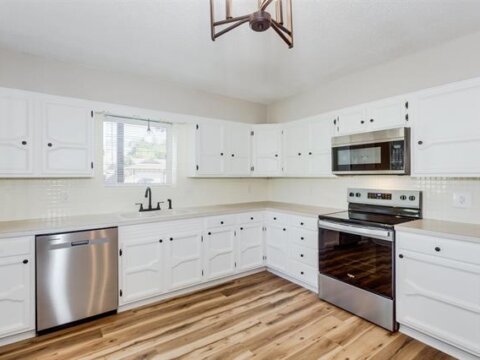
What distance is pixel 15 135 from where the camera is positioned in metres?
2.38

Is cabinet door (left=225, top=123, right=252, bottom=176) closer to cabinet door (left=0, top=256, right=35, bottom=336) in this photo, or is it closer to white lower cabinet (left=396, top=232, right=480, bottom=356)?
white lower cabinet (left=396, top=232, right=480, bottom=356)

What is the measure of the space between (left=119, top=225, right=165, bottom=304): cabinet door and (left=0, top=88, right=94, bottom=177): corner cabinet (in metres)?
0.81

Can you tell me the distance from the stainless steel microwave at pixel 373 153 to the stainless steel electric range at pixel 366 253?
15.0 inches

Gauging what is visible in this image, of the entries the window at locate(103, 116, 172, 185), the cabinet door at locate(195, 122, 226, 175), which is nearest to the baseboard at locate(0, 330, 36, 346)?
the window at locate(103, 116, 172, 185)

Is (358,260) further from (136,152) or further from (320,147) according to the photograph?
(136,152)

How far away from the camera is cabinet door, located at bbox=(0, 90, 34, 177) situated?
2332mm

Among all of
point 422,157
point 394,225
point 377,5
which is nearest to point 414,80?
point 422,157

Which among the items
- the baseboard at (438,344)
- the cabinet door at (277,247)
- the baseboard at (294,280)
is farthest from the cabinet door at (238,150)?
the baseboard at (438,344)

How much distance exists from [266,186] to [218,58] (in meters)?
2.34

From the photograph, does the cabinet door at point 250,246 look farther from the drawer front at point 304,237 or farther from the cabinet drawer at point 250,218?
the drawer front at point 304,237

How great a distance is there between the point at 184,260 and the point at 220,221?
0.61m

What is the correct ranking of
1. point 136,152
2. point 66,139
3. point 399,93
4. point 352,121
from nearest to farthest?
point 66,139
point 399,93
point 352,121
point 136,152

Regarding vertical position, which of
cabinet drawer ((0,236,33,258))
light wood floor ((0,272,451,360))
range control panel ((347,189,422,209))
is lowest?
light wood floor ((0,272,451,360))

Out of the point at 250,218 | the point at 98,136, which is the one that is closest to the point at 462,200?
the point at 250,218
